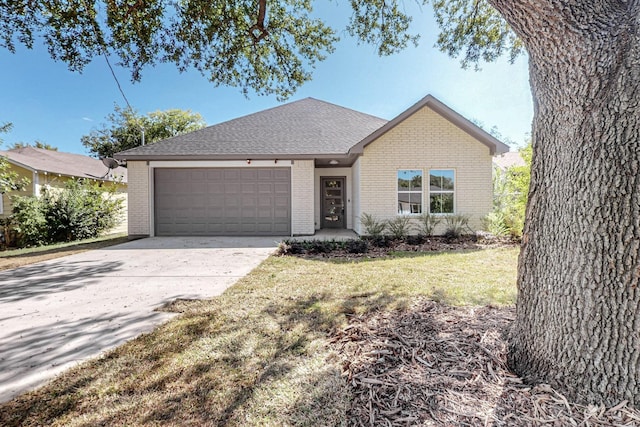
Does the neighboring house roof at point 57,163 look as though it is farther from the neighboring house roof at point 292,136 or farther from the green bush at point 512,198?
the green bush at point 512,198

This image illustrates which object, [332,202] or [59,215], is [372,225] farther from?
[59,215]

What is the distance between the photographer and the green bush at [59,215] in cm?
1131

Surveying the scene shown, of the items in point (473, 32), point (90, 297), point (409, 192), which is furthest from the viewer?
point (409, 192)

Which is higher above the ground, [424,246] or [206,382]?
[424,246]

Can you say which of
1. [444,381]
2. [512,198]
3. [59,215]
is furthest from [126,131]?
[444,381]

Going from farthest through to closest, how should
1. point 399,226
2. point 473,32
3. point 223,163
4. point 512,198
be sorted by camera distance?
point 223,163, point 512,198, point 399,226, point 473,32

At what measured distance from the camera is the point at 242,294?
14.0ft

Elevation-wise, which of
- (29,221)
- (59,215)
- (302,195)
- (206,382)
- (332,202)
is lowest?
(206,382)

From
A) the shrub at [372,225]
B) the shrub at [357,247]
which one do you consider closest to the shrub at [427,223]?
the shrub at [372,225]

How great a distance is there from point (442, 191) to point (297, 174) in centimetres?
547

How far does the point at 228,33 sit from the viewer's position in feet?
22.6

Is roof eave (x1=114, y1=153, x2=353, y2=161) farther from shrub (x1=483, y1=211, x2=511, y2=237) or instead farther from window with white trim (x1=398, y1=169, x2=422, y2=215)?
shrub (x1=483, y1=211, x2=511, y2=237)

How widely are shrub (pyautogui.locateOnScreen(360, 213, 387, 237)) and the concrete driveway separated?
12.6 ft

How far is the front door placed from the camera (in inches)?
525
